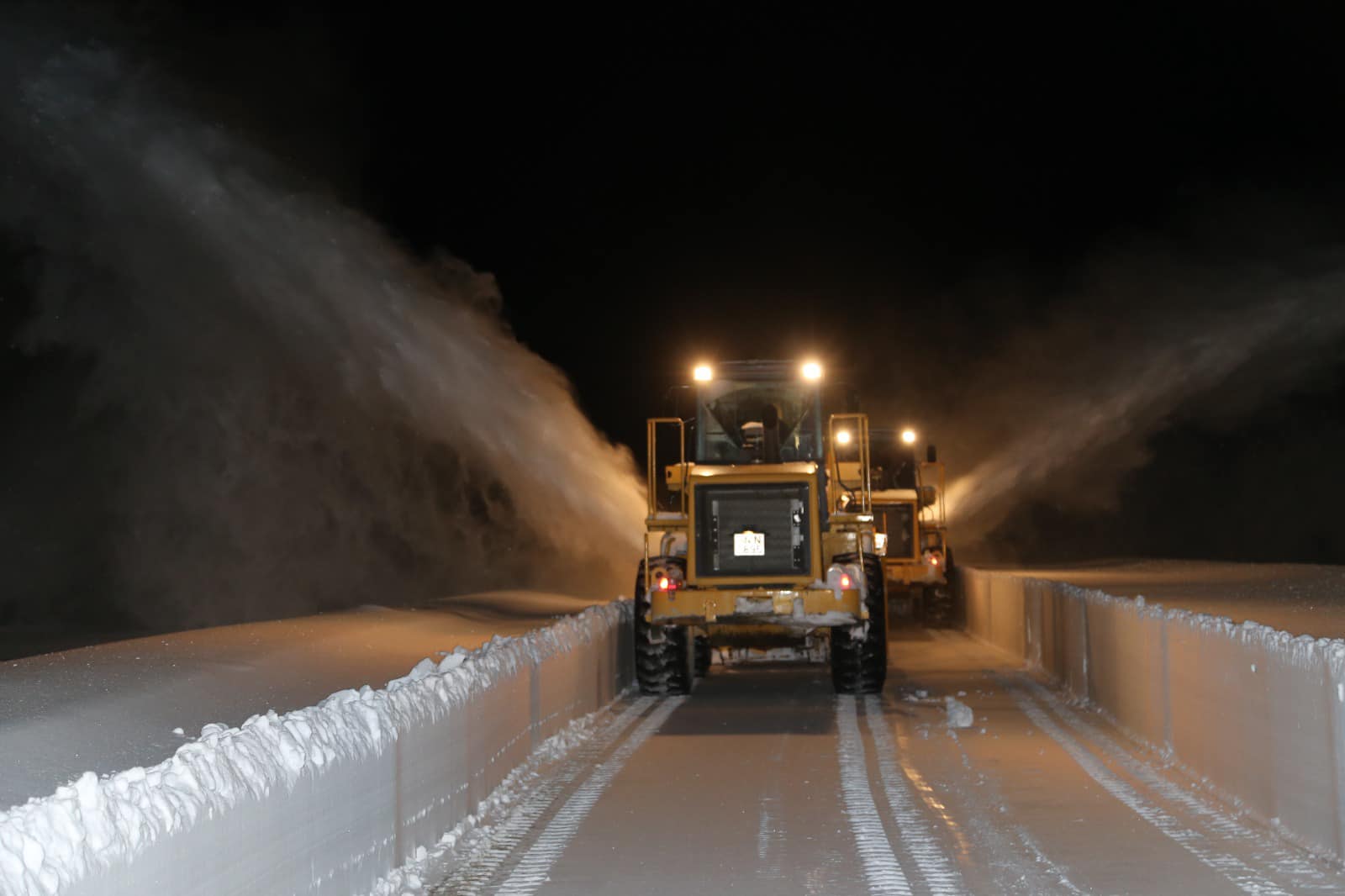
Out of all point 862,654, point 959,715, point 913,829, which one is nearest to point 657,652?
point 862,654

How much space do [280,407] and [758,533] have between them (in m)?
23.2

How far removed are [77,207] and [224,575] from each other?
1181 centimetres

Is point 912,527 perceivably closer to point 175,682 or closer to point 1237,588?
point 1237,588

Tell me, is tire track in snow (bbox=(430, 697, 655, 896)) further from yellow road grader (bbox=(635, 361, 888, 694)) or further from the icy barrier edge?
yellow road grader (bbox=(635, 361, 888, 694))

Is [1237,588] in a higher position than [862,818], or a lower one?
higher

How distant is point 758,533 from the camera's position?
18078mm

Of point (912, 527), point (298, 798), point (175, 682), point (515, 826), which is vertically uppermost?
point (912, 527)

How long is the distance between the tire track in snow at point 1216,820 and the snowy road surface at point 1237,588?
→ 1831 mm

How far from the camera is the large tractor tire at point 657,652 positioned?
18969mm

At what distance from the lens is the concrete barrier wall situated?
9109 mm

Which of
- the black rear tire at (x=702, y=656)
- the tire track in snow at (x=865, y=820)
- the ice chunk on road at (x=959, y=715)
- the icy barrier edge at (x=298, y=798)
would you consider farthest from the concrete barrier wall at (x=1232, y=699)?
the icy barrier edge at (x=298, y=798)

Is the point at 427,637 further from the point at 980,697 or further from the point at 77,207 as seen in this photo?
the point at 77,207

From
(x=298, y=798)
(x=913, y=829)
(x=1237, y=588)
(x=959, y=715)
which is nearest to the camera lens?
(x=298, y=798)

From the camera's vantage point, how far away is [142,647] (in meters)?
16.7
